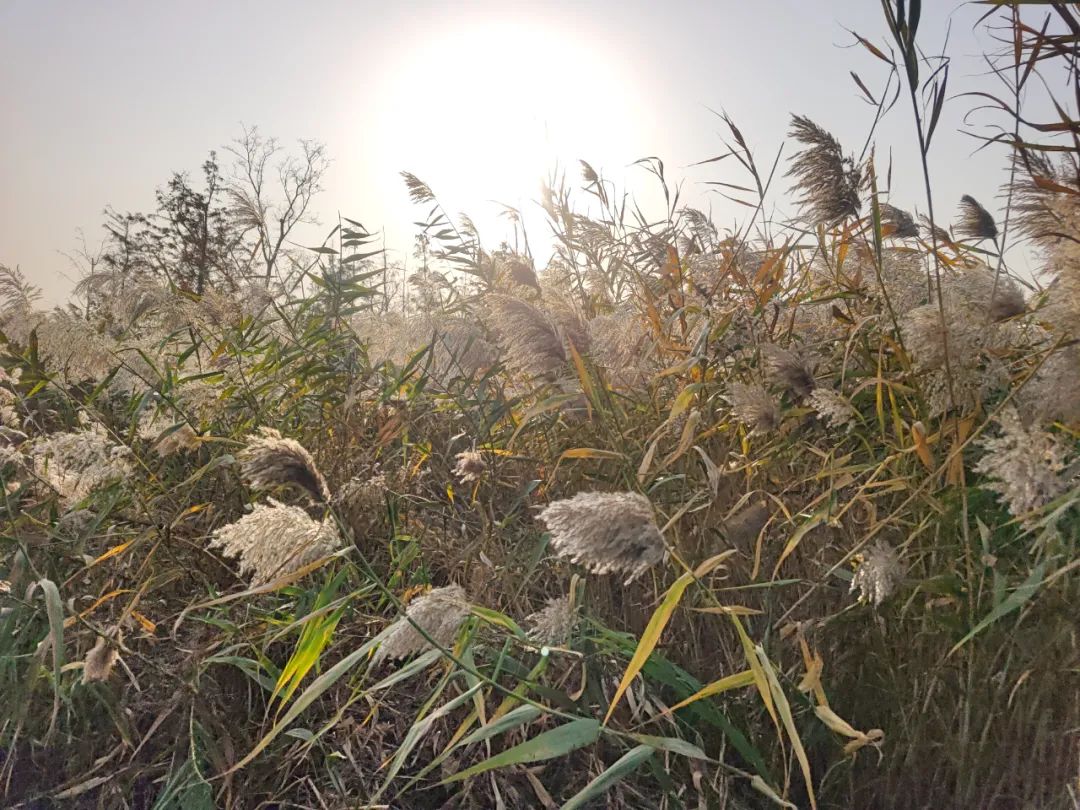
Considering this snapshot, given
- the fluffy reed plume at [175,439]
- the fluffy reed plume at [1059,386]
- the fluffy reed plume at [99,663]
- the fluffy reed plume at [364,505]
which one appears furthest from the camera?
the fluffy reed plume at [175,439]

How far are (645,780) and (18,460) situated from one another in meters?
1.51

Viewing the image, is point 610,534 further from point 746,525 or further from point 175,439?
point 175,439

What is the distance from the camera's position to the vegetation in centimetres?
128

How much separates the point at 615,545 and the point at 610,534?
13mm

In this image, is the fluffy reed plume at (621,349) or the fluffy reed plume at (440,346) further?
the fluffy reed plume at (440,346)

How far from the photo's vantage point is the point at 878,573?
1207 millimetres

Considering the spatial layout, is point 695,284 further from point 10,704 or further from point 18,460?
point 10,704

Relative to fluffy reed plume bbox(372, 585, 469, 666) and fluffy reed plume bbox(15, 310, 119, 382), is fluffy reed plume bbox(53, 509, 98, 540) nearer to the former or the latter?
fluffy reed plume bbox(15, 310, 119, 382)

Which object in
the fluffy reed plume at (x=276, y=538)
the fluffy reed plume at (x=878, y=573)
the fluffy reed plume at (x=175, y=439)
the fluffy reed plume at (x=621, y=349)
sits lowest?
the fluffy reed plume at (x=878, y=573)

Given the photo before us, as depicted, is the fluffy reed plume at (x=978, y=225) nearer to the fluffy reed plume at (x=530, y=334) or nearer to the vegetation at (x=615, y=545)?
the vegetation at (x=615, y=545)

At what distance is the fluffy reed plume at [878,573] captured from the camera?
3.93ft

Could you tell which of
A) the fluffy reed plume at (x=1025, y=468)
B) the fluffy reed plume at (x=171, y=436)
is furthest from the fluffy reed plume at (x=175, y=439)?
the fluffy reed plume at (x=1025, y=468)

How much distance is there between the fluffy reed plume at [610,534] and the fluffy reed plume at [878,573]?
0.37m

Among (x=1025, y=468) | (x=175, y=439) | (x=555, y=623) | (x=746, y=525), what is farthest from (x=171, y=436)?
(x=1025, y=468)
